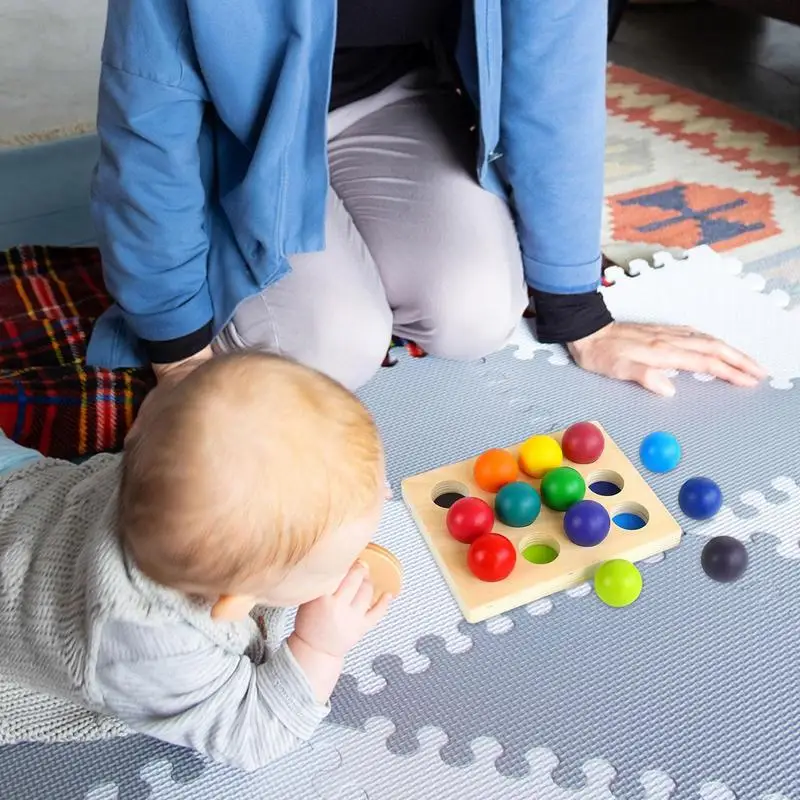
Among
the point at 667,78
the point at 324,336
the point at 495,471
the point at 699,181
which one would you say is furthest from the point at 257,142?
the point at 667,78

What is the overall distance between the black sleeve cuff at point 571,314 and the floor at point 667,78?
29.6 inches

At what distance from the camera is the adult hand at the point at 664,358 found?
0.98 meters

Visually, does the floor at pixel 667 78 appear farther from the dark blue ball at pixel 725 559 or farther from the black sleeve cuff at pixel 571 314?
the dark blue ball at pixel 725 559

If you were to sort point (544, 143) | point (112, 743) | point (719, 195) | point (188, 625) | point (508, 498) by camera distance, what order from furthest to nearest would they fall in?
point (719, 195) → point (544, 143) → point (508, 498) → point (112, 743) → point (188, 625)

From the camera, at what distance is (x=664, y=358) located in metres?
0.98

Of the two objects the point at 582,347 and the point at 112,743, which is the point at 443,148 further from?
the point at 112,743

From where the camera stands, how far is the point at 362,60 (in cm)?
102

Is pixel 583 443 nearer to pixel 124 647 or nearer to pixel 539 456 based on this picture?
pixel 539 456

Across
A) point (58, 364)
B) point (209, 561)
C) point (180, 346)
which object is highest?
point (209, 561)

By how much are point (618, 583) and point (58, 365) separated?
0.69 m

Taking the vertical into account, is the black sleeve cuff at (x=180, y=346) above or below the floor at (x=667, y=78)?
above

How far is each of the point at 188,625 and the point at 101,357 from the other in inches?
20.1

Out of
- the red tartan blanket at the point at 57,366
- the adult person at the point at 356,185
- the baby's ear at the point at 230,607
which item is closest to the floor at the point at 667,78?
the red tartan blanket at the point at 57,366

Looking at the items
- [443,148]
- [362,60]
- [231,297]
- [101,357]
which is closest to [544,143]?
[443,148]
